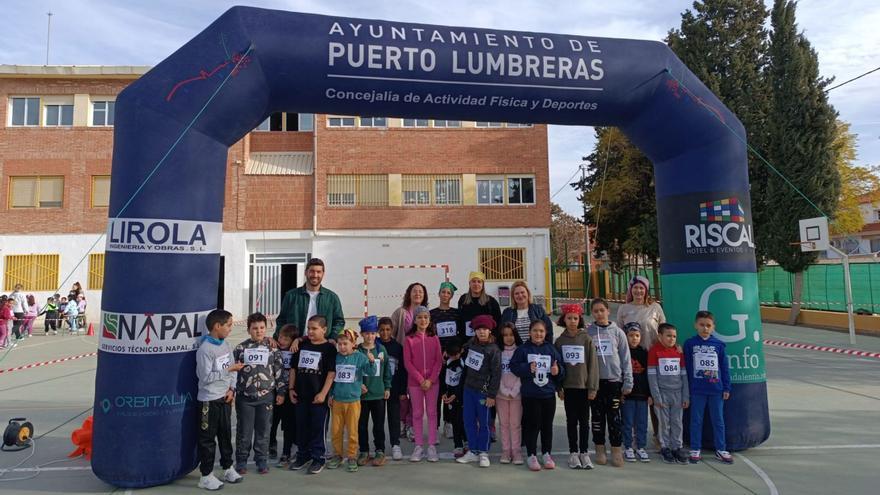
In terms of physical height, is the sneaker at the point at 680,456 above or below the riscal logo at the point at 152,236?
below

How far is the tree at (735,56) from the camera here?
19.9 metres

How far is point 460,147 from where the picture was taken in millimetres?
21734

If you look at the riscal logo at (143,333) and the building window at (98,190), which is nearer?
the riscal logo at (143,333)

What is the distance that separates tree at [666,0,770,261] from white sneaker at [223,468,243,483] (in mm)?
20461

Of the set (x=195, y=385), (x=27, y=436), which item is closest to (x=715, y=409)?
(x=195, y=385)

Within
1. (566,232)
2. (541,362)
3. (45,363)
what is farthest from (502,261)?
(566,232)

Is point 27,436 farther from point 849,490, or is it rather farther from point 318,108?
point 849,490

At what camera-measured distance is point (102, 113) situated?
21.5m

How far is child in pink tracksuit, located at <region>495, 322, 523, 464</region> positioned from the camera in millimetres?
4988

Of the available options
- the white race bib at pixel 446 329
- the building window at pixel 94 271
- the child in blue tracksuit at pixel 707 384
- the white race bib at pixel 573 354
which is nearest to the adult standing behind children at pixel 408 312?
the white race bib at pixel 446 329

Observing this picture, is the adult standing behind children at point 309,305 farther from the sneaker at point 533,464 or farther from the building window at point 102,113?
the building window at point 102,113

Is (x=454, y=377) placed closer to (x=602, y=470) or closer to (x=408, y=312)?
(x=408, y=312)

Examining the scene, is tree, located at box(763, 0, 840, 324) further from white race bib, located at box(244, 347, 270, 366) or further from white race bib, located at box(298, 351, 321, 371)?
white race bib, located at box(244, 347, 270, 366)

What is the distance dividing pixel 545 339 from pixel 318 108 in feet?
10.6
